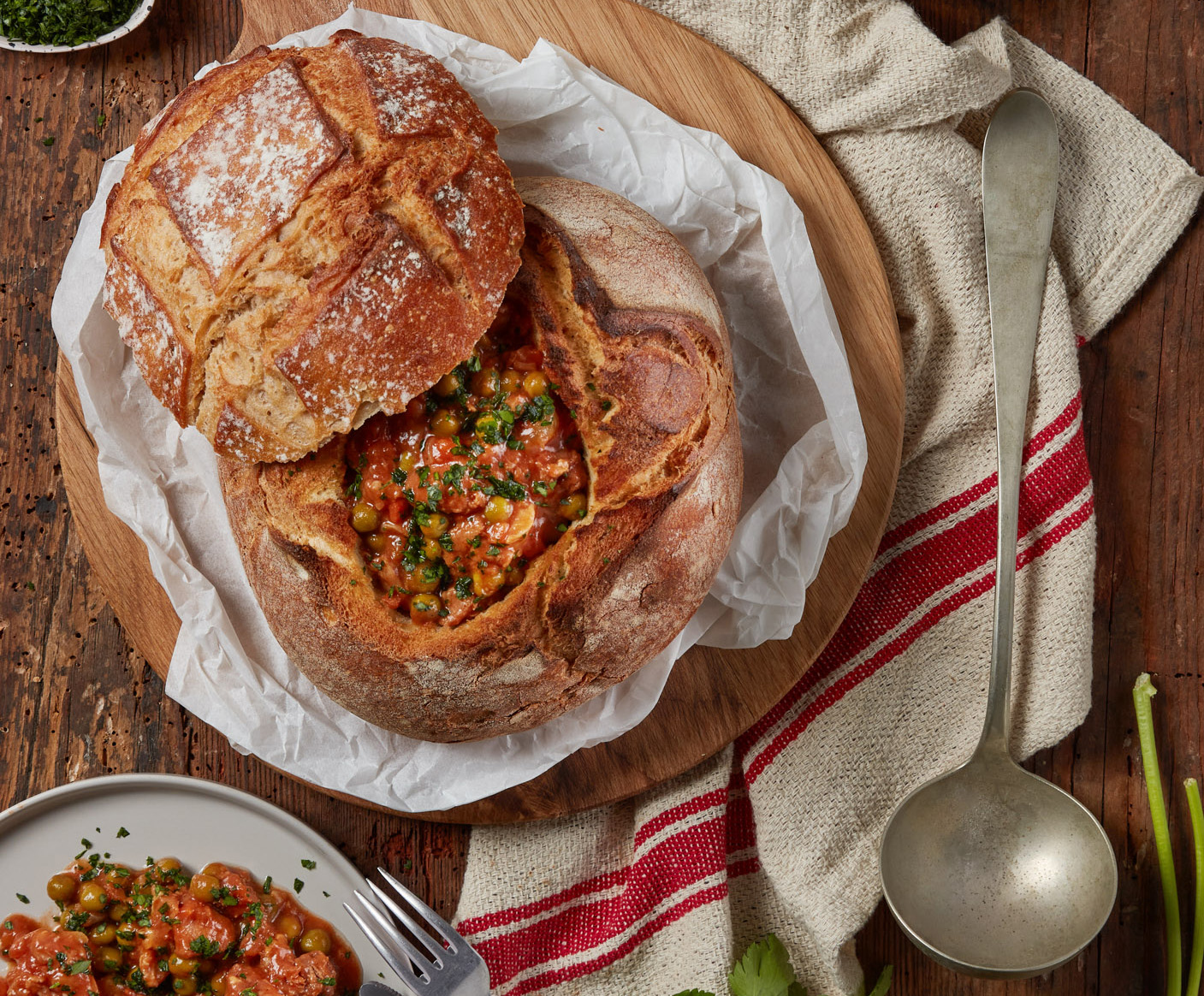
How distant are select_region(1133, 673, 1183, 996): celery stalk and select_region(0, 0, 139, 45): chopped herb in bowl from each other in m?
3.20

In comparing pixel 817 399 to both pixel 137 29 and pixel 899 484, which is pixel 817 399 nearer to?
pixel 899 484

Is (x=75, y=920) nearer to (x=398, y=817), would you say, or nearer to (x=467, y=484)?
(x=398, y=817)

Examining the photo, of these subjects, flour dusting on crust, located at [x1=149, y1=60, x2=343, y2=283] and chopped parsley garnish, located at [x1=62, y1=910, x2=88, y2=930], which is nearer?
flour dusting on crust, located at [x1=149, y1=60, x2=343, y2=283]

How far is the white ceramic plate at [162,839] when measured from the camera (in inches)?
100

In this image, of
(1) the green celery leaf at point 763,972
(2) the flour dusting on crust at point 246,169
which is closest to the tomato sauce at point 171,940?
(1) the green celery leaf at point 763,972

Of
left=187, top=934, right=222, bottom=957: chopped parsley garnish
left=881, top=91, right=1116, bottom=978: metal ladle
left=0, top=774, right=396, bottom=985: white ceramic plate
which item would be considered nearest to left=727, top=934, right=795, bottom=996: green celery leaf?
left=881, top=91, right=1116, bottom=978: metal ladle

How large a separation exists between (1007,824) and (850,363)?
48.1 inches

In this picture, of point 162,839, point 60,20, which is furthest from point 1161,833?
point 60,20

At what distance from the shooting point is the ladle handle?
238 cm

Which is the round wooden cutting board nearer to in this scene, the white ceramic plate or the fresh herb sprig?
the white ceramic plate

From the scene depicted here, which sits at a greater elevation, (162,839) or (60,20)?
(60,20)

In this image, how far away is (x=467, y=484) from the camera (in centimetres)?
192

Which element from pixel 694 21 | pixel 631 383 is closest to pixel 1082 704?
pixel 631 383

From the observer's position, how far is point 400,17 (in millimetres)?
2402
